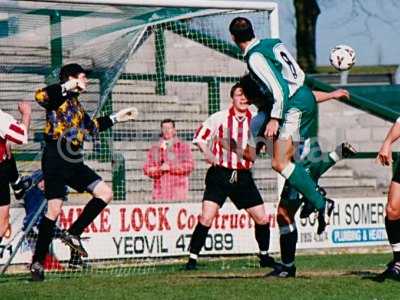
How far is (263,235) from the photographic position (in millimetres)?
13414

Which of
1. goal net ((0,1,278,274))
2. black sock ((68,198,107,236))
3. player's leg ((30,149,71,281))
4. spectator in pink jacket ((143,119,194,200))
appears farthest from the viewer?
spectator in pink jacket ((143,119,194,200))

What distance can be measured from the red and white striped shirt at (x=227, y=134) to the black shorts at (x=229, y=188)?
10 centimetres

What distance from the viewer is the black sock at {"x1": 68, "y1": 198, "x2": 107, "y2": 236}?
40.1ft

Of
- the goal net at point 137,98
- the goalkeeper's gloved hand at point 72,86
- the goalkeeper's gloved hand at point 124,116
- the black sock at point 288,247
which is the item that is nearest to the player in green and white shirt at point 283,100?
the black sock at point 288,247

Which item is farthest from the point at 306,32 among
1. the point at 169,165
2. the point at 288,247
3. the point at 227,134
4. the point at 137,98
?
the point at 288,247

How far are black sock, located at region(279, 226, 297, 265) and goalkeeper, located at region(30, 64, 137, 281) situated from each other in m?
1.95

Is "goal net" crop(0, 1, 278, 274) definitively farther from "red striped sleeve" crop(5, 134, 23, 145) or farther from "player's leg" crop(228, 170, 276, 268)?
"red striped sleeve" crop(5, 134, 23, 145)

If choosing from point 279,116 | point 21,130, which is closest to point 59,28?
point 21,130

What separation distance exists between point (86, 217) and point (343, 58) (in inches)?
128

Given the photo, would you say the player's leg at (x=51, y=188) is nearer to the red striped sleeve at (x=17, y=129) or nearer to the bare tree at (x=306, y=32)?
the red striped sleeve at (x=17, y=129)

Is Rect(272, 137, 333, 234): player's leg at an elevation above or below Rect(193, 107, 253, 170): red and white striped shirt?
below

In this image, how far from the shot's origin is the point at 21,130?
1134 centimetres

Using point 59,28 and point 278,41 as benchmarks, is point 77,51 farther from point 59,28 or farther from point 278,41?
point 278,41

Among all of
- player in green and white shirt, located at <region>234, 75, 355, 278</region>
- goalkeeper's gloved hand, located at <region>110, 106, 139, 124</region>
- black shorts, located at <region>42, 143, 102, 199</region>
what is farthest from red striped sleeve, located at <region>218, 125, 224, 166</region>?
black shorts, located at <region>42, 143, 102, 199</region>
